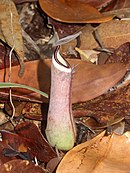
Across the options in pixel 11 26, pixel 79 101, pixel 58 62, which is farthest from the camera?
pixel 11 26

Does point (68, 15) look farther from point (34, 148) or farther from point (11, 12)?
point (34, 148)

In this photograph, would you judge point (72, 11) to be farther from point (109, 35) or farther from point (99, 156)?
point (99, 156)

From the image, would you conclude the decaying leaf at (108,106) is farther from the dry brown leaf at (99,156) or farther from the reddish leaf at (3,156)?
the reddish leaf at (3,156)

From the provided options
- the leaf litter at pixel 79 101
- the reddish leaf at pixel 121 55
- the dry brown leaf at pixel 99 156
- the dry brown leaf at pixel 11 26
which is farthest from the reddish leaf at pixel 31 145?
the reddish leaf at pixel 121 55

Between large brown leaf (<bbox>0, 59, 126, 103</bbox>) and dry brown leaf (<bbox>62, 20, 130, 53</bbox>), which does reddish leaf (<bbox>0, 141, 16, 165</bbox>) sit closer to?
large brown leaf (<bbox>0, 59, 126, 103</bbox>)

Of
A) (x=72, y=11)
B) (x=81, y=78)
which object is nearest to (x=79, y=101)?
(x=81, y=78)

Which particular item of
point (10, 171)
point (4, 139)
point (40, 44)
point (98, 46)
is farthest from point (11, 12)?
point (10, 171)

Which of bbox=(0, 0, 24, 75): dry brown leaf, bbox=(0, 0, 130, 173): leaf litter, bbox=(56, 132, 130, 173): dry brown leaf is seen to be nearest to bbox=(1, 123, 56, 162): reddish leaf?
bbox=(0, 0, 130, 173): leaf litter
